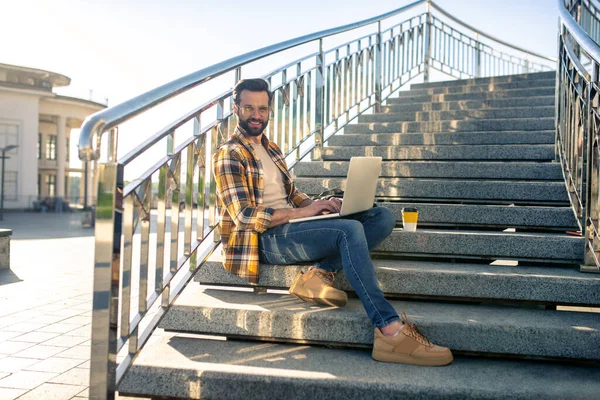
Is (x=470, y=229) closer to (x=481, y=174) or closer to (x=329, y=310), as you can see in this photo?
(x=481, y=174)

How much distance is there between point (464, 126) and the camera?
489 centimetres

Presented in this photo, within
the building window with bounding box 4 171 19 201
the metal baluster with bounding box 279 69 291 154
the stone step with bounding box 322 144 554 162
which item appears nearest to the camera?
the metal baluster with bounding box 279 69 291 154

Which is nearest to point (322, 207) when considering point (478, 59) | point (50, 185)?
point (478, 59)

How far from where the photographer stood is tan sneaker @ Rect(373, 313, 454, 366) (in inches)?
85.7

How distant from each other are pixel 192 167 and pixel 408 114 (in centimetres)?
329

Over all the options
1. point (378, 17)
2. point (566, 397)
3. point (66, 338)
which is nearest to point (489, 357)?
point (566, 397)

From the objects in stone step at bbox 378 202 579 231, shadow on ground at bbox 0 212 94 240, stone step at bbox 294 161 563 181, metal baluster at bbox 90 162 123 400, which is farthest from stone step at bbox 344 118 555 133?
shadow on ground at bbox 0 212 94 240

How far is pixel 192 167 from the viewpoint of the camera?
2758 mm

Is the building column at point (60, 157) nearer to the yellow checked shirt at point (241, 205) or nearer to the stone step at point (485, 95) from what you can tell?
the stone step at point (485, 95)

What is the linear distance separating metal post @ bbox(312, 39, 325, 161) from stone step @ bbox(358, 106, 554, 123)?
3.25 feet

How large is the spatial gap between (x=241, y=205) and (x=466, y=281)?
3.72 ft

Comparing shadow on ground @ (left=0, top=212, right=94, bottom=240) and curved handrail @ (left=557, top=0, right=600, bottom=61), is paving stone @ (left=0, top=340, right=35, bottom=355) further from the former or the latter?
shadow on ground @ (left=0, top=212, right=94, bottom=240)

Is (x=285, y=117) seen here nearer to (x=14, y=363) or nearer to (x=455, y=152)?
(x=455, y=152)

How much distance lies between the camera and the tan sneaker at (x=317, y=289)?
8.21ft
